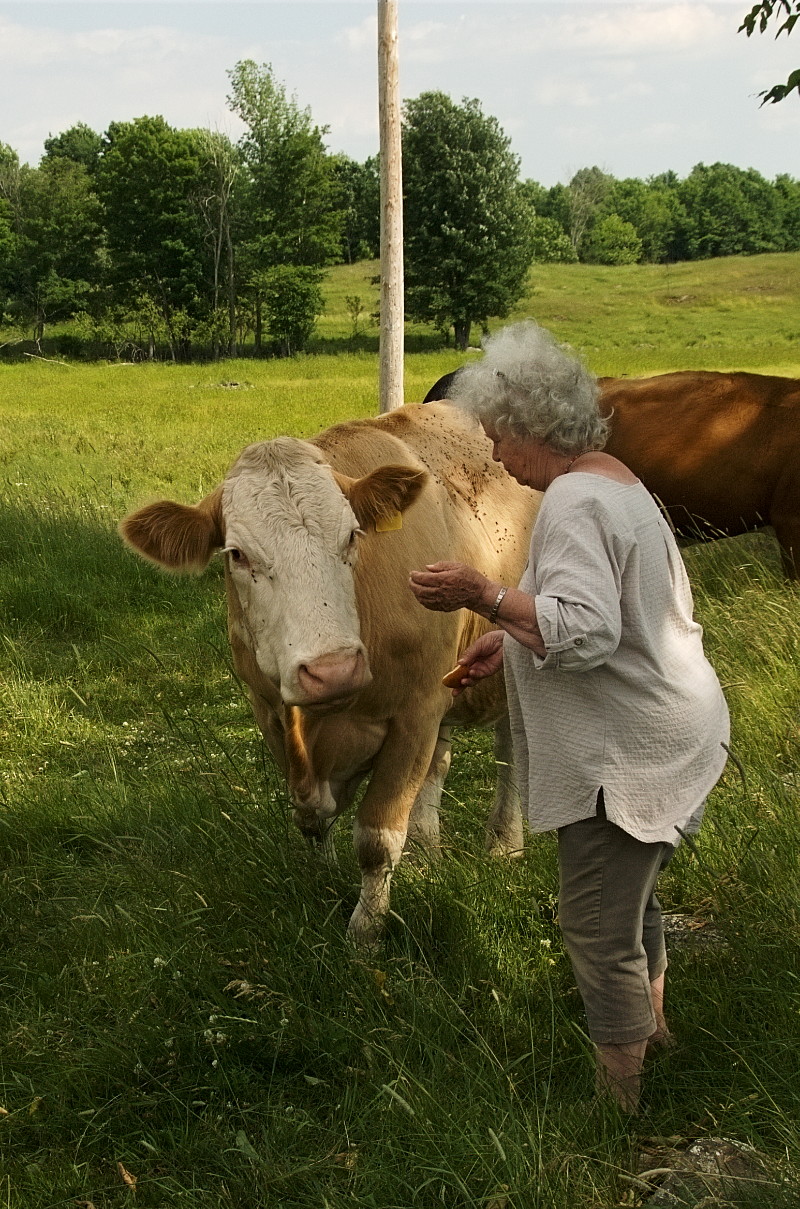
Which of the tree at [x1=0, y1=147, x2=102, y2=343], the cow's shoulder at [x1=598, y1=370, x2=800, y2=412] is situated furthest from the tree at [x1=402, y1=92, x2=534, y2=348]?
the cow's shoulder at [x1=598, y1=370, x2=800, y2=412]

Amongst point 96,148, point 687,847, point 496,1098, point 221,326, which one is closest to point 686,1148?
point 496,1098

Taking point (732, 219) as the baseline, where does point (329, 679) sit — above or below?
below

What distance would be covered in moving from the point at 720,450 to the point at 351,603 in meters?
5.37

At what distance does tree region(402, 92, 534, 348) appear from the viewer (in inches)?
2000

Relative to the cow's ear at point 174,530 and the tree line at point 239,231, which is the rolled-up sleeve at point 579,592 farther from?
the tree line at point 239,231

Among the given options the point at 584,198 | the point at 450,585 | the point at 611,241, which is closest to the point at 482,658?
the point at 450,585

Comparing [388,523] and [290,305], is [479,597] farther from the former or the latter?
[290,305]

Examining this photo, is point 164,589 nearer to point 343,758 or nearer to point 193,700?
point 193,700

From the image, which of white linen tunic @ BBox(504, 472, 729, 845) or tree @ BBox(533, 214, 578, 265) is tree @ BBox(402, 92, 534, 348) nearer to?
tree @ BBox(533, 214, 578, 265)

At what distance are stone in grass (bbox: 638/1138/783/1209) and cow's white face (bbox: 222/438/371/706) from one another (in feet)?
4.68

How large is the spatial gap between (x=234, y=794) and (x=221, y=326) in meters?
55.7

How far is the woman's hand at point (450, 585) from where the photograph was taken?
2.54 metres

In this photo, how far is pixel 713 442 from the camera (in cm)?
801

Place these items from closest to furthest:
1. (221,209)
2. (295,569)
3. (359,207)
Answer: (295,569)
(221,209)
(359,207)
